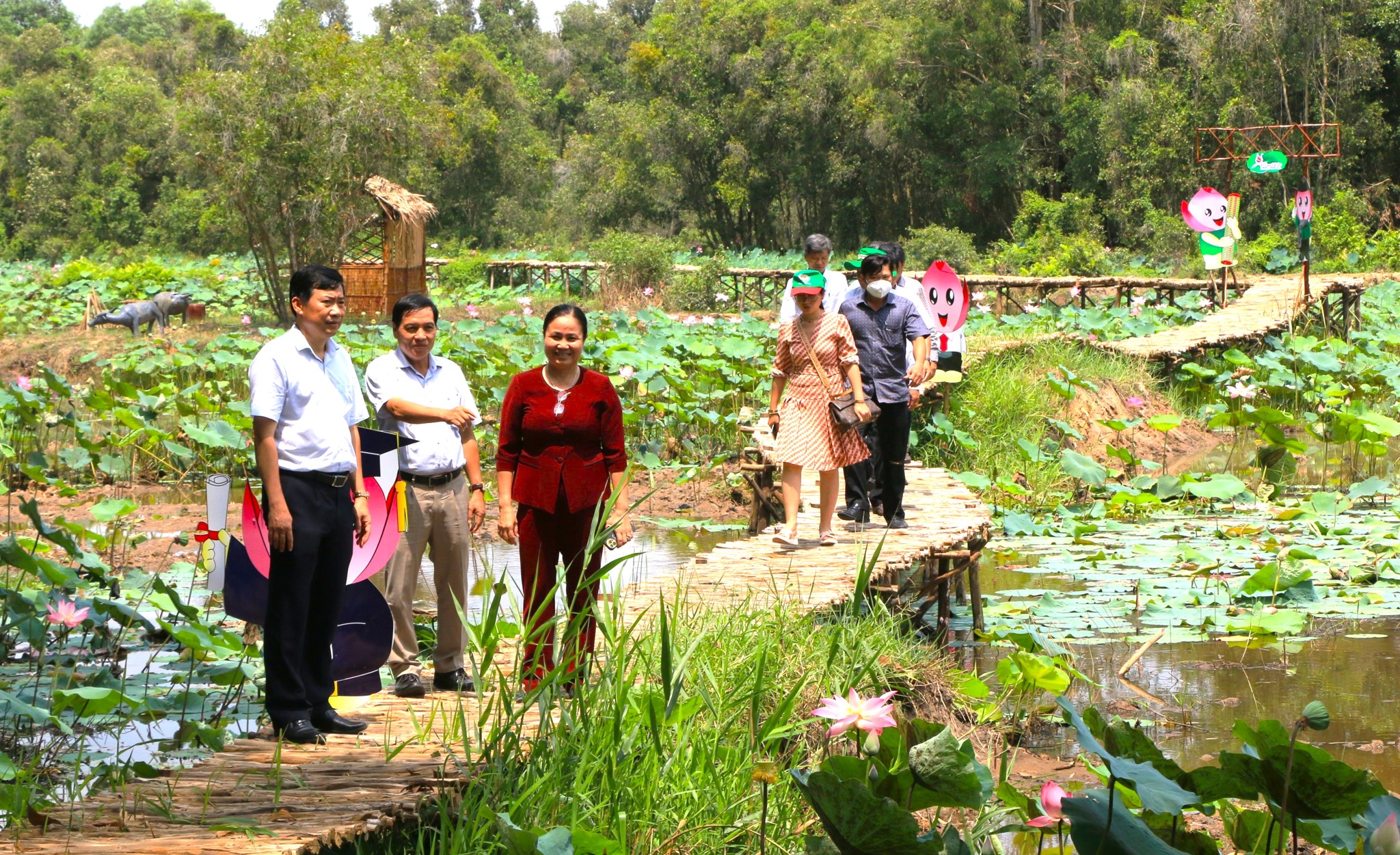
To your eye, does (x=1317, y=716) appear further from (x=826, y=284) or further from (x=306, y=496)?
(x=826, y=284)

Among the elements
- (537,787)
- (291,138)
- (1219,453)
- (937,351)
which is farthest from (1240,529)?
(291,138)

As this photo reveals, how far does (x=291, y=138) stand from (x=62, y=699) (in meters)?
16.0

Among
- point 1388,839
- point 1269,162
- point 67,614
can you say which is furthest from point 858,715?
point 1269,162

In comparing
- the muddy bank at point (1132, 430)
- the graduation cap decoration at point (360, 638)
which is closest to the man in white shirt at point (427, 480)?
the graduation cap decoration at point (360, 638)

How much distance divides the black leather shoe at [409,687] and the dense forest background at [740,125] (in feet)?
50.0

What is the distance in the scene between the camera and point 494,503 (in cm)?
911

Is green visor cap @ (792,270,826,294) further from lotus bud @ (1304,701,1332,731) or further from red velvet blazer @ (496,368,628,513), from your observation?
lotus bud @ (1304,701,1332,731)

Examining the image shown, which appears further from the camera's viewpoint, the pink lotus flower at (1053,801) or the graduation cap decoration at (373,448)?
the graduation cap decoration at (373,448)

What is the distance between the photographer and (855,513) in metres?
6.45

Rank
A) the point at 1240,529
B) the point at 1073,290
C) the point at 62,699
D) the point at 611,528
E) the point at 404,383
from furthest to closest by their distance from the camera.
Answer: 1. the point at 1073,290
2. the point at 1240,529
3. the point at 404,383
4. the point at 62,699
5. the point at 611,528

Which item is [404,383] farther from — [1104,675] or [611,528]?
[1104,675]

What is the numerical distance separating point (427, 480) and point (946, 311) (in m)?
4.47

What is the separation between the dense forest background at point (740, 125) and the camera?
18812 millimetres

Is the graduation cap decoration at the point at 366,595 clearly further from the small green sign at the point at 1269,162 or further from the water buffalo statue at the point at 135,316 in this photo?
the small green sign at the point at 1269,162
